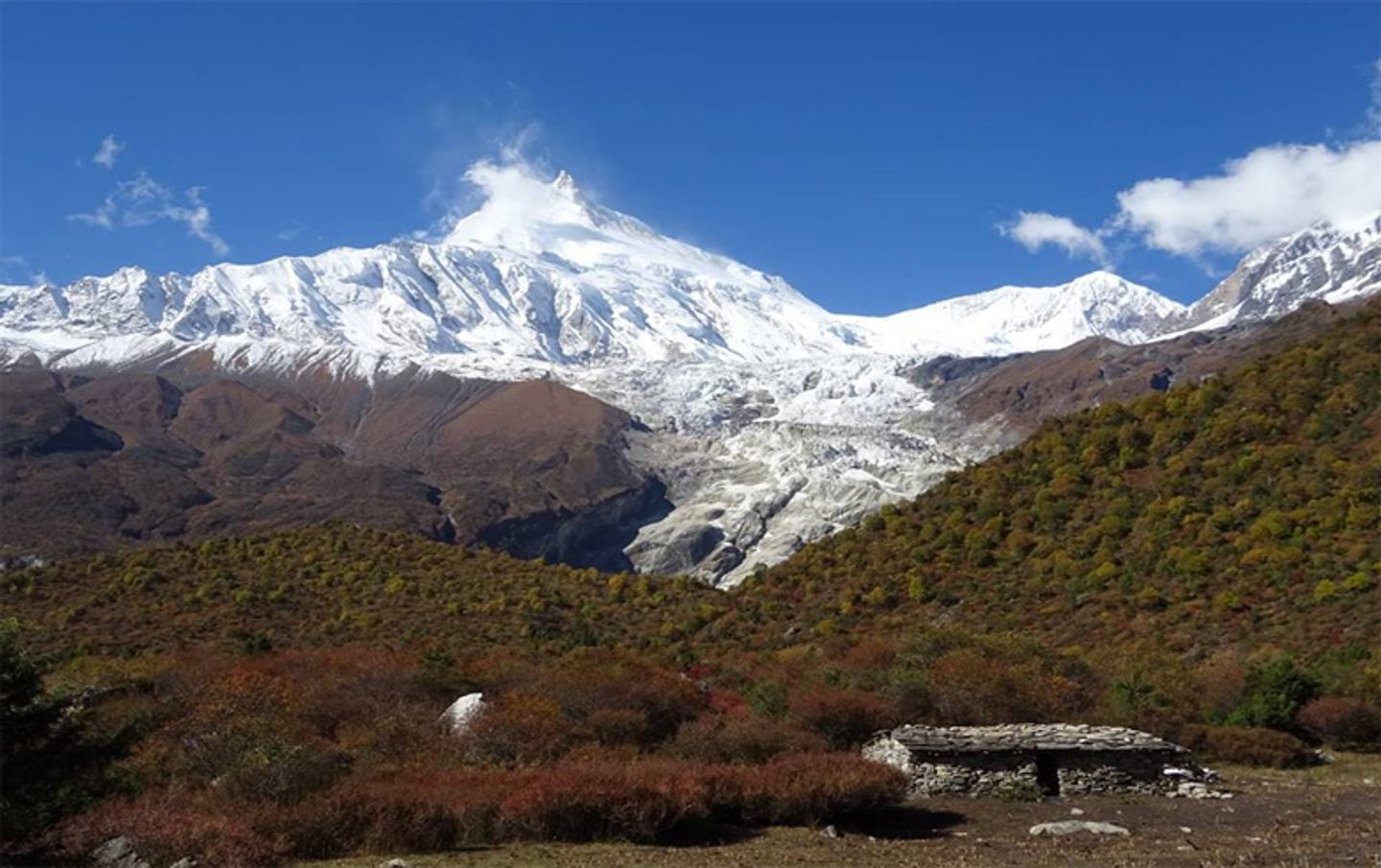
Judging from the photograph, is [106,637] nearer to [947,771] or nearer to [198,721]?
[198,721]

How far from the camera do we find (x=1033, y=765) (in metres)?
19.9

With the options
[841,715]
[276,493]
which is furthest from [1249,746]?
[276,493]

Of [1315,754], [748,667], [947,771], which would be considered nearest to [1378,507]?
[1315,754]

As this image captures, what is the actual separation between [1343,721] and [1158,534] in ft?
45.0

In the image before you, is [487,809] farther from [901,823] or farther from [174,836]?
[901,823]

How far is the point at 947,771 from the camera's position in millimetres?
19891

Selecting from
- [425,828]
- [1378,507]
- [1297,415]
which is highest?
[1297,415]

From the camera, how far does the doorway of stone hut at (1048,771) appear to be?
2011cm

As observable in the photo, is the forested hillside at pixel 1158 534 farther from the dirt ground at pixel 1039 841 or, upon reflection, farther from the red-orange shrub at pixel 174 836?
the red-orange shrub at pixel 174 836

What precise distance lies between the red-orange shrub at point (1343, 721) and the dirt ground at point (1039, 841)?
5.75m

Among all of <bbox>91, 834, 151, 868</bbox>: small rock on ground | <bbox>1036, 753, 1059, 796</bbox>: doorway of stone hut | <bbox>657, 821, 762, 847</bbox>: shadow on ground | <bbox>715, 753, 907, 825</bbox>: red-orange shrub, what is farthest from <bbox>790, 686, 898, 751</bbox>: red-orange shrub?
<bbox>91, 834, 151, 868</bbox>: small rock on ground

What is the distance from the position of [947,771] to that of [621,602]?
2655 centimetres

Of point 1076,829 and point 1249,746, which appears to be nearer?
point 1076,829

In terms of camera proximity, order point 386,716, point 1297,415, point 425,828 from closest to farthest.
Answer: point 425,828
point 386,716
point 1297,415
